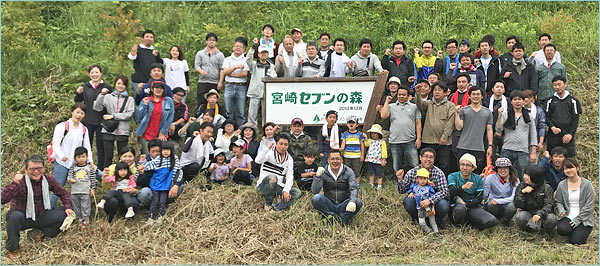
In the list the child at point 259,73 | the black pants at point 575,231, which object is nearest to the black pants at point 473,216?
the black pants at point 575,231

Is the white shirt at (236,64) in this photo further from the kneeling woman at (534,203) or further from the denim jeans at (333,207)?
the kneeling woman at (534,203)

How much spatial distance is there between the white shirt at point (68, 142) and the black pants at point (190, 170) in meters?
1.48

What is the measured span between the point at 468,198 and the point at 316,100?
3080 millimetres

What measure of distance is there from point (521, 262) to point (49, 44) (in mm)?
10942

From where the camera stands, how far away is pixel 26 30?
12.9 metres

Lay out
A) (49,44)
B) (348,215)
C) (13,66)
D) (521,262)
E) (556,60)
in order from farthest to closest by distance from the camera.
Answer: (49,44) < (13,66) < (556,60) < (348,215) < (521,262)

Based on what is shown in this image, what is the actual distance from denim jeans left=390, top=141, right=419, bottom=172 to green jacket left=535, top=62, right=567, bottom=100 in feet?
9.16

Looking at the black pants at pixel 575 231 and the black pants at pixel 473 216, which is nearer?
the black pants at pixel 575 231

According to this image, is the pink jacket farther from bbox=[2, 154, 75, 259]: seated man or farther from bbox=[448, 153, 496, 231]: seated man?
bbox=[448, 153, 496, 231]: seated man

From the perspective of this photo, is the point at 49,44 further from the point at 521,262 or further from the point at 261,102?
the point at 521,262

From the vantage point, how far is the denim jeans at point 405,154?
9.59m

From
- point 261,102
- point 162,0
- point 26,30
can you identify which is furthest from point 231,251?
point 162,0

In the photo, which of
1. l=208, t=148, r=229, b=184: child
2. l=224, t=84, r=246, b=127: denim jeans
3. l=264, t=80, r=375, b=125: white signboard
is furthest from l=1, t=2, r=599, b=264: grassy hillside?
l=224, t=84, r=246, b=127: denim jeans

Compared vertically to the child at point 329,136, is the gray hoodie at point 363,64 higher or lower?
higher
